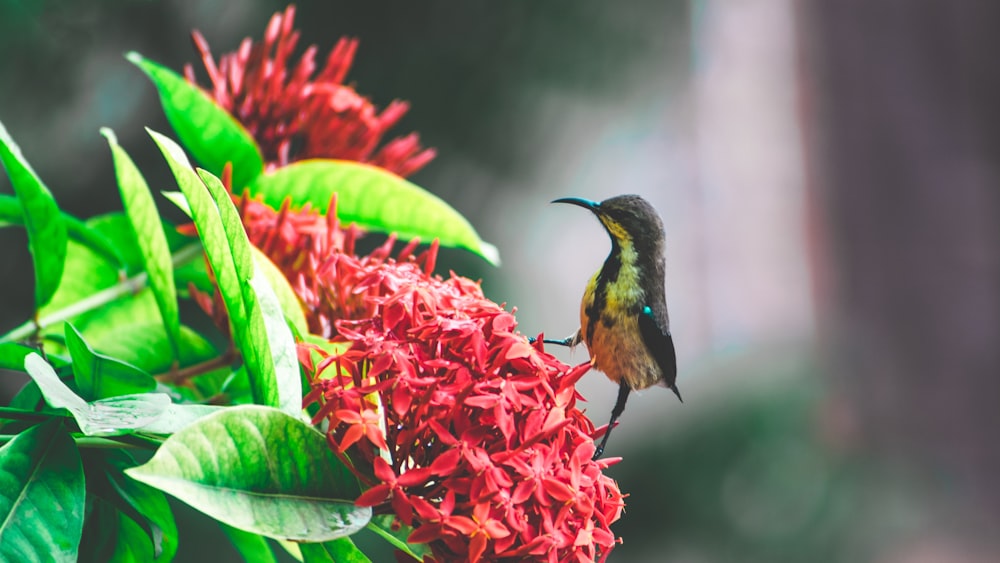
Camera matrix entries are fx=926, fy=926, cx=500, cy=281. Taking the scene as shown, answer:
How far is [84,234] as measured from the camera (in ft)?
2.58

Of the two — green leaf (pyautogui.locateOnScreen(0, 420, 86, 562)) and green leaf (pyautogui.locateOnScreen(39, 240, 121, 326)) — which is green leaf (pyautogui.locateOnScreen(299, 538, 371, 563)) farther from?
green leaf (pyautogui.locateOnScreen(39, 240, 121, 326))

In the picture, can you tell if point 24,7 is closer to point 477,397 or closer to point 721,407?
point 477,397

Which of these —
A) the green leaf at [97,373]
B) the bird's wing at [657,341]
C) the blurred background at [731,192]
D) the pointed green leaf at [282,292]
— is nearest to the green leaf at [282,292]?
the pointed green leaf at [282,292]

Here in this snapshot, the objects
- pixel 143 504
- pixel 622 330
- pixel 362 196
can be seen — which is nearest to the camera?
pixel 143 504

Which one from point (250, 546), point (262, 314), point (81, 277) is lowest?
point (250, 546)

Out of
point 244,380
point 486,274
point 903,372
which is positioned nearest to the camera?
point 244,380

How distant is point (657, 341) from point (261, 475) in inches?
13.2

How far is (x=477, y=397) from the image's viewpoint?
49cm

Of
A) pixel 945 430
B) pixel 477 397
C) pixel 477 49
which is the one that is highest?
pixel 477 49

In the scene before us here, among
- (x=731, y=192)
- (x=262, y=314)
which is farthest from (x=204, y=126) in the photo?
(x=731, y=192)

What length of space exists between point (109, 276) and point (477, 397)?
0.49 meters

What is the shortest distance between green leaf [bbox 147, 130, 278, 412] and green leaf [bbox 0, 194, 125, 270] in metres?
0.27

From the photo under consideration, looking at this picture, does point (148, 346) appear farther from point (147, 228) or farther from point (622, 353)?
point (622, 353)

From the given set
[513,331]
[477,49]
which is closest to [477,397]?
[513,331]
